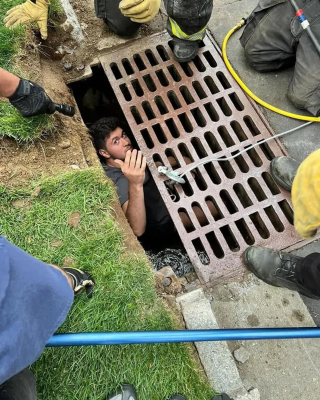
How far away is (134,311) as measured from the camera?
1.87 m

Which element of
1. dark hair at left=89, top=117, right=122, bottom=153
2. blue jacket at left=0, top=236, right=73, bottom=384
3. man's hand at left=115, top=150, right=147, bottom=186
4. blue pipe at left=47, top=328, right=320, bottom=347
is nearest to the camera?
blue jacket at left=0, top=236, right=73, bottom=384

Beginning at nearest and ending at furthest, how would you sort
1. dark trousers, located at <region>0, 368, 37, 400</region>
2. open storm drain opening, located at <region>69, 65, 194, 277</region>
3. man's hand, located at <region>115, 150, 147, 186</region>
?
dark trousers, located at <region>0, 368, 37, 400</region>
man's hand, located at <region>115, 150, 147, 186</region>
open storm drain opening, located at <region>69, 65, 194, 277</region>

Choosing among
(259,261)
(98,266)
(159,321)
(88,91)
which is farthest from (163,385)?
(88,91)

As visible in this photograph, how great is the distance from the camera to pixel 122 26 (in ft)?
8.69

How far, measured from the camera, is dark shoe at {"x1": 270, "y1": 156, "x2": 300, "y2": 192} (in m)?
2.24

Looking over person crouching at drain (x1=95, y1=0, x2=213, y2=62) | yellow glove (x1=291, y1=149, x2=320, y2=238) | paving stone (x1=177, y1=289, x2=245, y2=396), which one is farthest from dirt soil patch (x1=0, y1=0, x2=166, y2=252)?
yellow glove (x1=291, y1=149, x2=320, y2=238)

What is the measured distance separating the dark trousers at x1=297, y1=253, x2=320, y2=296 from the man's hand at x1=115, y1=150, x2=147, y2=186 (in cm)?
108

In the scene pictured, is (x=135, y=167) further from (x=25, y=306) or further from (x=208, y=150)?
(x=25, y=306)

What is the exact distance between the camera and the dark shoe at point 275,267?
6.76 feet

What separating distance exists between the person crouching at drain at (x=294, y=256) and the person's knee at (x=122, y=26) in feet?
4.51

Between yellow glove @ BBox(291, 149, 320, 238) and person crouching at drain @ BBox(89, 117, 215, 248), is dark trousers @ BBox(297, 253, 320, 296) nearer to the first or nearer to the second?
yellow glove @ BBox(291, 149, 320, 238)

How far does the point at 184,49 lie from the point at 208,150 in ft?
2.44

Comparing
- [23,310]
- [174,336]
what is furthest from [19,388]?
[174,336]

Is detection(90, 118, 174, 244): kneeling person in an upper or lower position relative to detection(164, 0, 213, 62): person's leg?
lower
